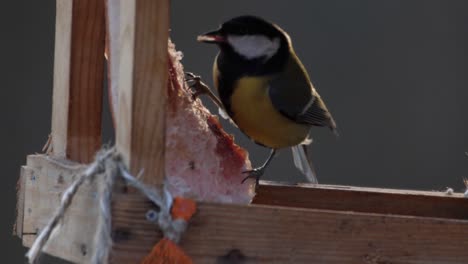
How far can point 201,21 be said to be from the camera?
5.07 meters

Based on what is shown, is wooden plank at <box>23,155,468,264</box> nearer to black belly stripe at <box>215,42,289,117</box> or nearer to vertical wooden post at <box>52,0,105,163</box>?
vertical wooden post at <box>52,0,105,163</box>

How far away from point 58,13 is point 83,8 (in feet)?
0.26

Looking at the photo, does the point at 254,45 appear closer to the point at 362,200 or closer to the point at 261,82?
the point at 261,82

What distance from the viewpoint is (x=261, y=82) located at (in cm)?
243

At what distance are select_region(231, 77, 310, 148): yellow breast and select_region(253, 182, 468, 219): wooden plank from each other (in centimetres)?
25

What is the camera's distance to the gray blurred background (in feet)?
15.2

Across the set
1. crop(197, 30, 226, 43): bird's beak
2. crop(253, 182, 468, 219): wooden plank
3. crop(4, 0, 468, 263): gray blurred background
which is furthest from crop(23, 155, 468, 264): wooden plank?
crop(4, 0, 468, 263): gray blurred background

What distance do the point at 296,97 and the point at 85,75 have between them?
0.78 m

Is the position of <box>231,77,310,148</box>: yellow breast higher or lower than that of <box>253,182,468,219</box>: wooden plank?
higher

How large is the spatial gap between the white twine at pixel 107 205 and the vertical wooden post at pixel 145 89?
19mm

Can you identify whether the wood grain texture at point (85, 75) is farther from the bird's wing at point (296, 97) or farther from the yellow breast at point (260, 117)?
the bird's wing at point (296, 97)

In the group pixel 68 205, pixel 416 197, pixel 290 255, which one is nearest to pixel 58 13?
pixel 68 205

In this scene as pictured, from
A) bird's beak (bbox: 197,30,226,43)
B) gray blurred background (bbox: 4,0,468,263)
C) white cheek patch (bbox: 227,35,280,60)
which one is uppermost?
bird's beak (bbox: 197,30,226,43)

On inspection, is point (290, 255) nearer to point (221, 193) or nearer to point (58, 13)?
point (221, 193)
